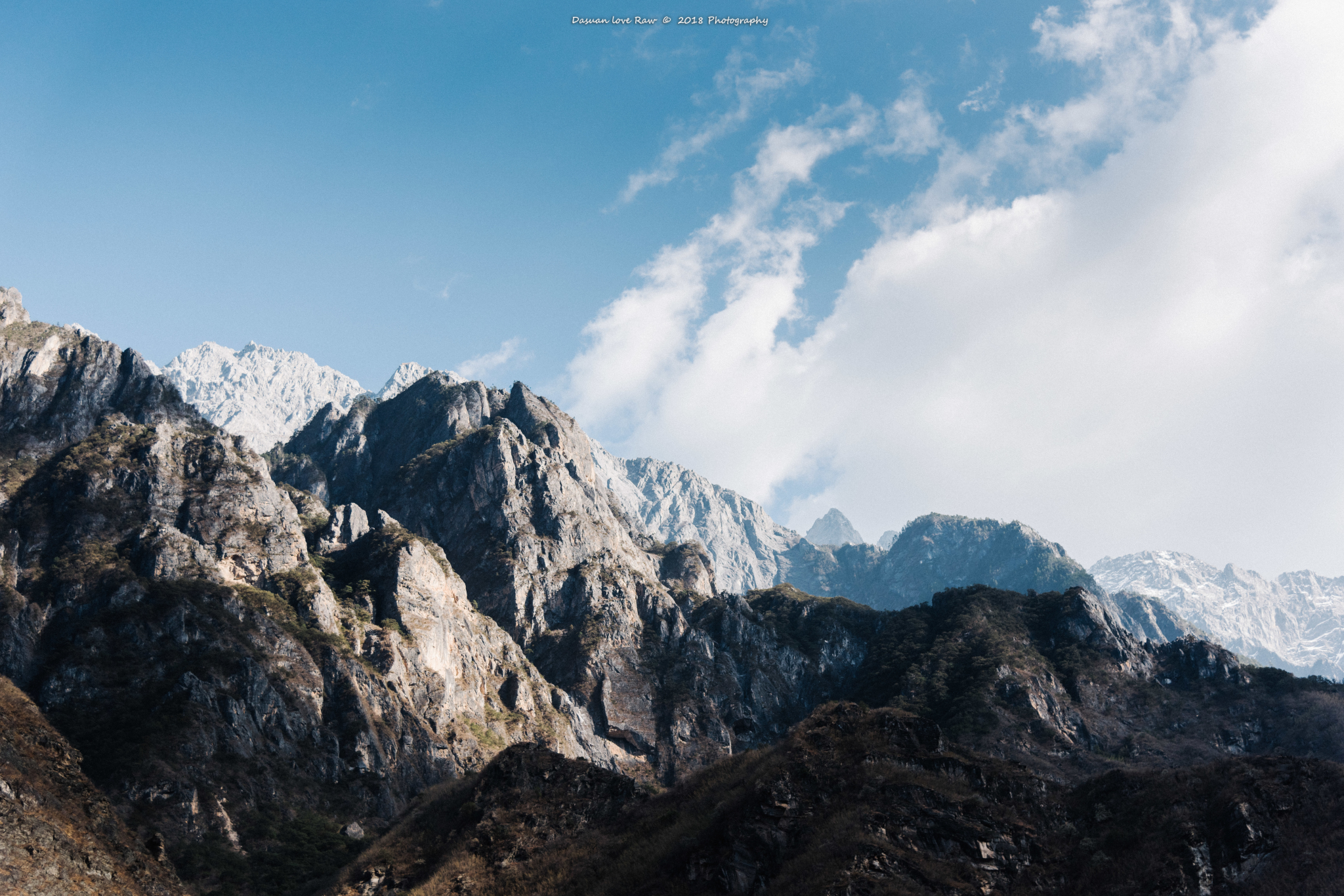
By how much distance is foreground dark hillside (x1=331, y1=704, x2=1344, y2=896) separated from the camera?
40.6 m

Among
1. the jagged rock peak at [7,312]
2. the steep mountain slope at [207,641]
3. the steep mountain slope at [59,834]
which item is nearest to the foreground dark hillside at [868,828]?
the steep mountain slope at [59,834]

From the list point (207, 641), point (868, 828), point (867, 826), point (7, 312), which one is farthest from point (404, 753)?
point (7, 312)

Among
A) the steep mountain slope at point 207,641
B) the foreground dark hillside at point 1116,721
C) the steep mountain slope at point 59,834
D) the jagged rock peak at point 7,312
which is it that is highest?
the jagged rock peak at point 7,312

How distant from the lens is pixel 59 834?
47.5 meters

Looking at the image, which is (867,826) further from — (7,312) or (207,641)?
(7,312)

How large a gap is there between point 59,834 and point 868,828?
50.7m

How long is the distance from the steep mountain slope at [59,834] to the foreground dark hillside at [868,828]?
14.4 m

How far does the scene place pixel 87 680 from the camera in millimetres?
117500

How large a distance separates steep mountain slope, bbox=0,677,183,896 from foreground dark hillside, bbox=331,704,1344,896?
47.4 feet

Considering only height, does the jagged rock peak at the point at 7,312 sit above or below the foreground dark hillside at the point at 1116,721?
above

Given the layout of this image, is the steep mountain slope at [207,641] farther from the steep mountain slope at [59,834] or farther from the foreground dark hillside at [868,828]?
the foreground dark hillside at [868,828]

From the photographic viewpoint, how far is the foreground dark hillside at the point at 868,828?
4062 cm

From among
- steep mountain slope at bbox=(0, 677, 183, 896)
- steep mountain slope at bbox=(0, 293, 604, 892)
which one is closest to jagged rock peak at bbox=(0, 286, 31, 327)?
steep mountain slope at bbox=(0, 293, 604, 892)

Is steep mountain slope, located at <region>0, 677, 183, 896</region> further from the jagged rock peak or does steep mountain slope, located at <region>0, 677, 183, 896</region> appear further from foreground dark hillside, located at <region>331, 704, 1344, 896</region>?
the jagged rock peak
